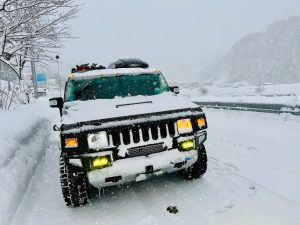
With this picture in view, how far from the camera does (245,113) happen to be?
13938 mm

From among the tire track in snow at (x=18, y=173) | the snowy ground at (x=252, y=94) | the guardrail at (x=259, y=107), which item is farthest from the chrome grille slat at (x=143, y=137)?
the snowy ground at (x=252, y=94)

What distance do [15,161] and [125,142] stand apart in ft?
7.91

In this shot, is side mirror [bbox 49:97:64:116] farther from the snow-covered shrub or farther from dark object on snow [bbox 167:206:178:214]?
the snow-covered shrub

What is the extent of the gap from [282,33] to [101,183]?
152274 mm

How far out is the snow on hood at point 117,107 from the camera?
426 cm

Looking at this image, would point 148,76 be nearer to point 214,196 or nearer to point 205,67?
point 214,196

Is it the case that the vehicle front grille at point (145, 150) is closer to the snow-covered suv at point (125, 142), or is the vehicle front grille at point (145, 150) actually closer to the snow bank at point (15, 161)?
the snow-covered suv at point (125, 142)

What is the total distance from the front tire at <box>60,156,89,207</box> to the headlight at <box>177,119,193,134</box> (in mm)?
1419

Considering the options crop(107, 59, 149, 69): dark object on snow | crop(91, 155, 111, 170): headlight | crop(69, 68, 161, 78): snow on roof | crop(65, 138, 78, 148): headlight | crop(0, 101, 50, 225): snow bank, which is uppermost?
crop(107, 59, 149, 69): dark object on snow

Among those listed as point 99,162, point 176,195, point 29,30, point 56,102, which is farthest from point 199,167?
point 29,30

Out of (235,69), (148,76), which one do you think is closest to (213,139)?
(148,76)

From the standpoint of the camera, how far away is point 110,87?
17.9ft

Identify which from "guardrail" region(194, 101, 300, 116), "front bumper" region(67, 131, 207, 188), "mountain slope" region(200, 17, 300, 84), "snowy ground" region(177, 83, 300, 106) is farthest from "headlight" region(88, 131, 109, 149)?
"mountain slope" region(200, 17, 300, 84)

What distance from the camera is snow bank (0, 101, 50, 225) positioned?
4.08 metres
